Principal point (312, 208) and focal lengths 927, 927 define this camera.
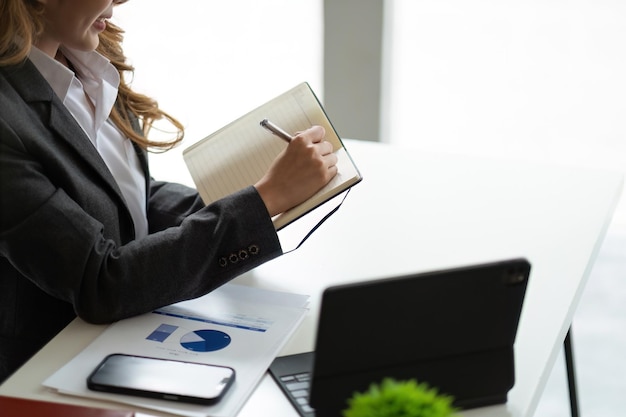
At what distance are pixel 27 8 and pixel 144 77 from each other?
1940mm

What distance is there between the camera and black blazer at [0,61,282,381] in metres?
1.26

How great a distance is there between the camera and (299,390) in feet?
3.75

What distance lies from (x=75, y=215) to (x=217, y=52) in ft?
6.40

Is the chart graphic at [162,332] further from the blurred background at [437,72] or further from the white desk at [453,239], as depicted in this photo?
the blurred background at [437,72]

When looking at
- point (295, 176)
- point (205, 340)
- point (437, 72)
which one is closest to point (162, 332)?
point (205, 340)

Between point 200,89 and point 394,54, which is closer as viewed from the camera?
point 394,54

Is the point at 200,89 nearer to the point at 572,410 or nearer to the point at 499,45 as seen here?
the point at 499,45

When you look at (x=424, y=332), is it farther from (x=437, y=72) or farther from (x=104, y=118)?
(x=437, y=72)

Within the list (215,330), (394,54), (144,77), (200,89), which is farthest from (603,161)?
(215,330)

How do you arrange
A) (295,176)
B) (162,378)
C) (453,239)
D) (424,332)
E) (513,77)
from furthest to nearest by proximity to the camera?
1. (513,77)
2. (453,239)
3. (295,176)
4. (162,378)
5. (424,332)

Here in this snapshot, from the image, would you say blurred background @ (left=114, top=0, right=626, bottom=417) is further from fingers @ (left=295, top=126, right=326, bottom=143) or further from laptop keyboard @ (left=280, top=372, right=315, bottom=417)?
laptop keyboard @ (left=280, top=372, right=315, bottom=417)

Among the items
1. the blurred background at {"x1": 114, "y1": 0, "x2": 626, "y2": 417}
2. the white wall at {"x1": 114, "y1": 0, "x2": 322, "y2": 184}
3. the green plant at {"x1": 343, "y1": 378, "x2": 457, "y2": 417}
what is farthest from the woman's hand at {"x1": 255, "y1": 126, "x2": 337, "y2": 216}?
the white wall at {"x1": 114, "y1": 0, "x2": 322, "y2": 184}

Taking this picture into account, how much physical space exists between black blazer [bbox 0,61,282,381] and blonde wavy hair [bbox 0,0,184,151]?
0.13ft

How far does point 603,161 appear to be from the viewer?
3014 millimetres
